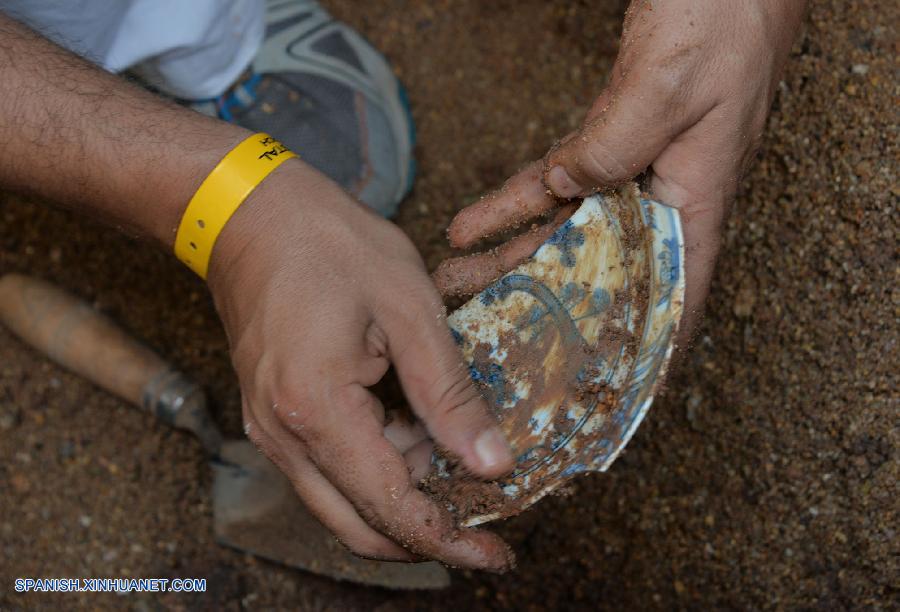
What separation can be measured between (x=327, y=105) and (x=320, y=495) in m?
0.90

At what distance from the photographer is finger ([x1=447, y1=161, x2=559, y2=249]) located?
104cm

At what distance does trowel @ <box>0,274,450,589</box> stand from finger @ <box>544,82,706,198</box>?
0.87m

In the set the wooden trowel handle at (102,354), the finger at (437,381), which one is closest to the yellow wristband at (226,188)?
the finger at (437,381)

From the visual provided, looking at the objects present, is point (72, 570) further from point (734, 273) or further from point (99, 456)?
point (734, 273)

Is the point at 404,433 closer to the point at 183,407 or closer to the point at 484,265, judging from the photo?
the point at 484,265

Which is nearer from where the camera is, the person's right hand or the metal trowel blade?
the person's right hand

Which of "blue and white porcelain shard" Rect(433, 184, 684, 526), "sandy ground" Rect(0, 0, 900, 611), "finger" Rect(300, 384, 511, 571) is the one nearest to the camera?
"finger" Rect(300, 384, 511, 571)

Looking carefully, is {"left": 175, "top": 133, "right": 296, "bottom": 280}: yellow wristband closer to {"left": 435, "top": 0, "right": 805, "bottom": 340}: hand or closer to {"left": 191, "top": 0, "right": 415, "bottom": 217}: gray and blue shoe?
{"left": 435, "top": 0, "right": 805, "bottom": 340}: hand

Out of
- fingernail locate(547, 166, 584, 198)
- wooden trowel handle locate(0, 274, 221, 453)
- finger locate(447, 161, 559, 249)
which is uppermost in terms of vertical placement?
fingernail locate(547, 166, 584, 198)

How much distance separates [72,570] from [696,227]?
132 centimetres

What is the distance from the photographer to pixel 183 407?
1481 millimetres

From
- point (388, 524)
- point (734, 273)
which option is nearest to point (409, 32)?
point (734, 273)

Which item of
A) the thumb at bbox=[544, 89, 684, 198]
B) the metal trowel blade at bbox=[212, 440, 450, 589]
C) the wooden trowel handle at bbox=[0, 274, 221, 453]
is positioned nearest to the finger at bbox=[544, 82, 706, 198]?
the thumb at bbox=[544, 89, 684, 198]

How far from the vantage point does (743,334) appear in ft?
4.07
